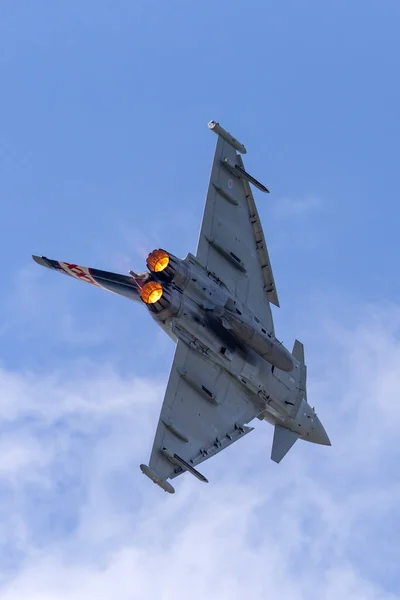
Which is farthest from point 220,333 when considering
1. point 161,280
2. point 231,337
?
point 161,280

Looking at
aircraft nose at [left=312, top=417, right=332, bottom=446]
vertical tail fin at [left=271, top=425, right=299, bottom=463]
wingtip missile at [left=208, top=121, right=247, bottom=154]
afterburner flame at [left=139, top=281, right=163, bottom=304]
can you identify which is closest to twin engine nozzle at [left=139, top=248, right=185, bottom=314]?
afterburner flame at [left=139, top=281, right=163, bottom=304]

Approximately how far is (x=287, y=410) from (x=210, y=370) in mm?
3396

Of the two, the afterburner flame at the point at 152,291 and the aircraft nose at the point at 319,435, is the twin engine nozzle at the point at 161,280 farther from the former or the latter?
the aircraft nose at the point at 319,435

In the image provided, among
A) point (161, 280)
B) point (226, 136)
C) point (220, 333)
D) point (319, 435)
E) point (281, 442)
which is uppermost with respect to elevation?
point (226, 136)

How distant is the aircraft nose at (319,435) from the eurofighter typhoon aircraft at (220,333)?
146mm

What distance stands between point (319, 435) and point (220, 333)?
277 inches

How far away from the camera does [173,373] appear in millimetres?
41156

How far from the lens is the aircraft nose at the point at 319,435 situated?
45375mm

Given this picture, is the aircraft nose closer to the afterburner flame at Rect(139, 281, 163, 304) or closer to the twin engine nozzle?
the twin engine nozzle

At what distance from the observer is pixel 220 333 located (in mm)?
40500

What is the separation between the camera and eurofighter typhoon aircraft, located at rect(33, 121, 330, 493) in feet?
130

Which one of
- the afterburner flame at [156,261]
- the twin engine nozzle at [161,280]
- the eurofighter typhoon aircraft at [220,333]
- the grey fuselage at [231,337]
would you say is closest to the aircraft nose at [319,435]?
the eurofighter typhoon aircraft at [220,333]

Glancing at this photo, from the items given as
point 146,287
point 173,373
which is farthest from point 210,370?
point 146,287

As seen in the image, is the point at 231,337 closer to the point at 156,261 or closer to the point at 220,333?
the point at 220,333
